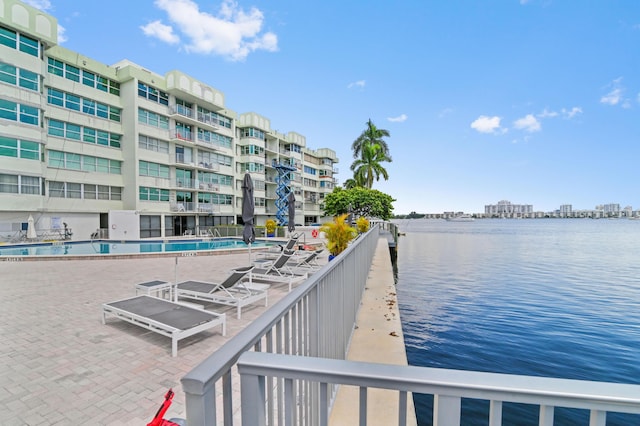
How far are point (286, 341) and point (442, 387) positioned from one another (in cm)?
105

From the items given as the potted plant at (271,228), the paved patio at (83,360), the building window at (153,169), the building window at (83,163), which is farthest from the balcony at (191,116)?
the paved patio at (83,360)

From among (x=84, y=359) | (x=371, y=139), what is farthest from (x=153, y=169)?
(x=84, y=359)

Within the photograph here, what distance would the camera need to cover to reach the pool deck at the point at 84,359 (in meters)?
3.31

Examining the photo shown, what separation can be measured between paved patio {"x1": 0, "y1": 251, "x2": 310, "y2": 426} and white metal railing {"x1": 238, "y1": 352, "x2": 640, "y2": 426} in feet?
9.23

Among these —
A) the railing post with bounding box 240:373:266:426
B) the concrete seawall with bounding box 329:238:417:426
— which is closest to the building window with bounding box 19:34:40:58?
the concrete seawall with bounding box 329:238:417:426

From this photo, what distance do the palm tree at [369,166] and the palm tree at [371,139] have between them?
33.2 inches

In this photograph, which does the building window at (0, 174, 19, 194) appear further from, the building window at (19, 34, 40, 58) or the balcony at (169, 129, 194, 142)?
the balcony at (169, 129, 194, 142)

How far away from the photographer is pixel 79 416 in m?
3.20

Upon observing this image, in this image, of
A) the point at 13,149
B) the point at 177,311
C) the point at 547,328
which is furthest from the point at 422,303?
the point at 13,149

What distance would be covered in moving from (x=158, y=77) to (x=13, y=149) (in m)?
14.2

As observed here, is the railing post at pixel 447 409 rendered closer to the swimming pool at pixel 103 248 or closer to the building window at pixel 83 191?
the swimming pool at pixel 103 248

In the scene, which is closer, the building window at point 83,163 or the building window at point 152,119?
the building window at point 83,163

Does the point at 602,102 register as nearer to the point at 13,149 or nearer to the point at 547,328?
the point at 547,328

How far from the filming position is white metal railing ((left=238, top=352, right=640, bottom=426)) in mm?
955
